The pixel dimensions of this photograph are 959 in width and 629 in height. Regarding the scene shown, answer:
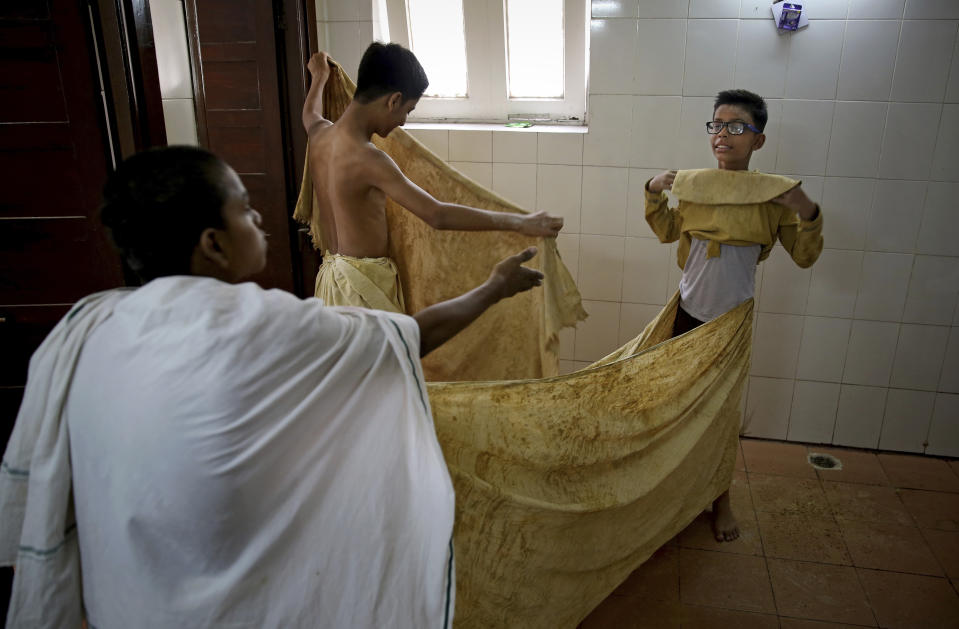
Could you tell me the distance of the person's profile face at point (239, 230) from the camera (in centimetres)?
101

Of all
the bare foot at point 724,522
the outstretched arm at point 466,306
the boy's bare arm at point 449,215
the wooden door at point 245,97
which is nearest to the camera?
the outstretched arm at point 466,306

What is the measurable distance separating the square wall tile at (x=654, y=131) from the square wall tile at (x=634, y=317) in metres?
0.68

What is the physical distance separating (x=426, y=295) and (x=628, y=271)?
119 centimetres

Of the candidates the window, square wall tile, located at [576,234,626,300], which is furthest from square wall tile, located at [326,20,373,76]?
square wall tile, located at [576,234,626,300]

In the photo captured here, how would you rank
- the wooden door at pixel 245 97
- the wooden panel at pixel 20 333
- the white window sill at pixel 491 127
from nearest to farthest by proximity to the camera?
the wooden panel at pixel 20 333 → the wooden door at pixel 245 97 → the white window sill at pixel 491 127

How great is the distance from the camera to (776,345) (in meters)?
3.01

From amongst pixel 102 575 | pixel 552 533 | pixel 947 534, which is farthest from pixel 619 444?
pixel 947 534

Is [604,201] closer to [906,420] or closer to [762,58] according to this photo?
[762,58]

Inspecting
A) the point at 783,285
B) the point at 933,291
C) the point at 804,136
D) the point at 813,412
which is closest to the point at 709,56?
the point at 804,136

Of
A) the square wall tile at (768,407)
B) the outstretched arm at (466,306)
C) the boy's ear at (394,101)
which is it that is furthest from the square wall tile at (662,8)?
the outstretched arm at (466,306)

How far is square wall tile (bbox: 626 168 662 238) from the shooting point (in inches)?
114

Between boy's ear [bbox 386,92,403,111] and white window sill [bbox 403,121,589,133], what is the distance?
3.57 ft

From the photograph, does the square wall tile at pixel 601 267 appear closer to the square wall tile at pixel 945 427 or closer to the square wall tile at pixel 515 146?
the square wall tile at pixel 515 146

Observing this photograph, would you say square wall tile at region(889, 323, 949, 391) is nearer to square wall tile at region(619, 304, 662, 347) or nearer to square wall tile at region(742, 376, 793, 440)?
square wall tile at region(742, 376, 793, 440)
